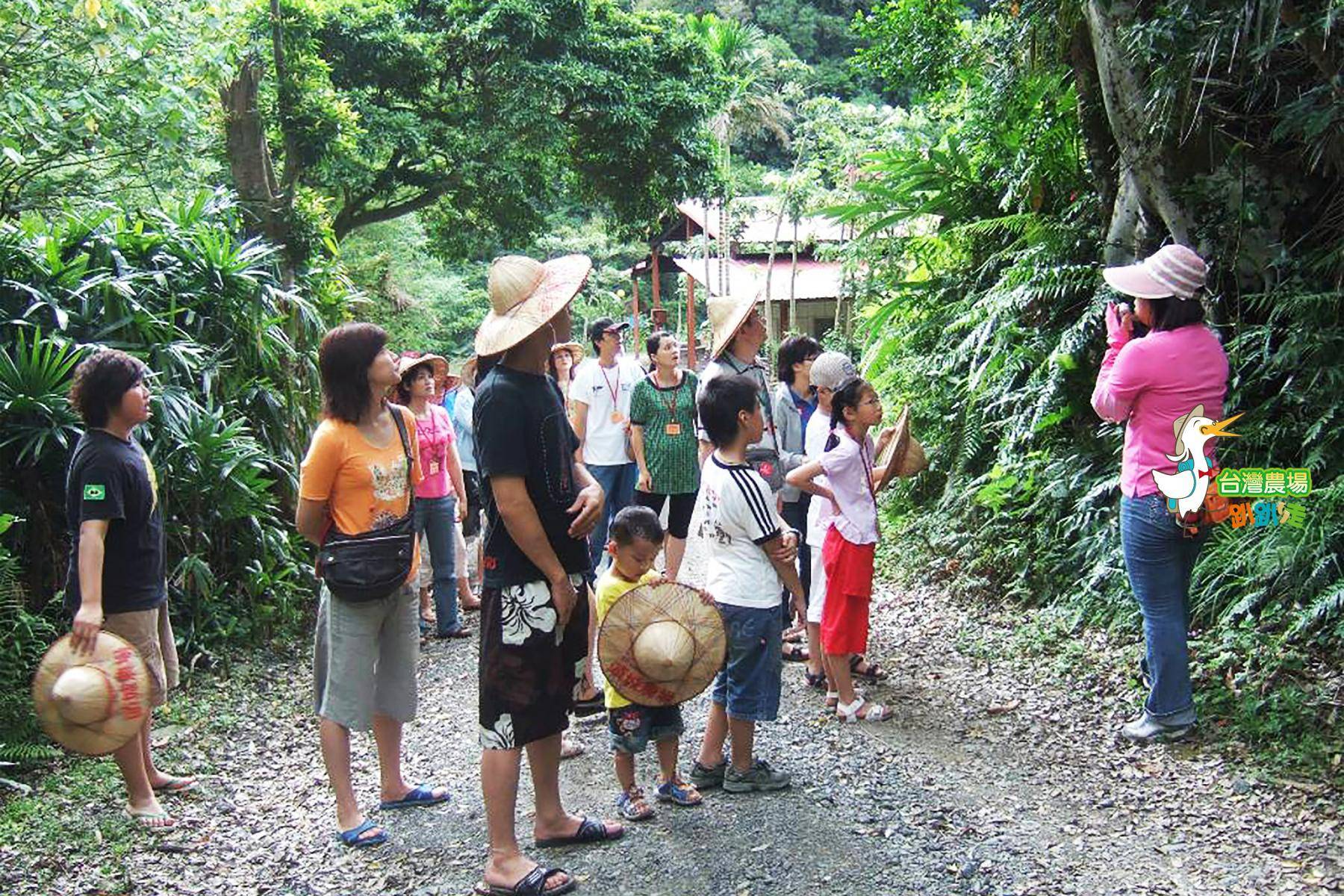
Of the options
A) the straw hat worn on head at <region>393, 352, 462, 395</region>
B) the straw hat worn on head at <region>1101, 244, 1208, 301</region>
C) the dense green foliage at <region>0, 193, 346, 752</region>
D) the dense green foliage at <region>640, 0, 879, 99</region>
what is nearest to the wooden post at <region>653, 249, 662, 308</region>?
the dense green foliage at <region>640, 0, 879, 99</region>

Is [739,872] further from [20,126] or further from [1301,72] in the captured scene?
[20,126]

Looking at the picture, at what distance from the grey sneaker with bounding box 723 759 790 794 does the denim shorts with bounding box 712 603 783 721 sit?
0.29 metres

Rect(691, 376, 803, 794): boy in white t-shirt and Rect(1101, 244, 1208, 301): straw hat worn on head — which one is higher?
Rect(1101, 244, 1208, 301): straw hat worn on head

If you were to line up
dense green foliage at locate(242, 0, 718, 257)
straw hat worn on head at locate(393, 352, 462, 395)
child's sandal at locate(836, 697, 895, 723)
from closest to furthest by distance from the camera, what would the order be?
child's sandal at locate(836, 697, 895, 723) < straw hat worn on head at locate(393, 352, 462, 395) < dense green foliage at locate(242, 0, 718, 257)

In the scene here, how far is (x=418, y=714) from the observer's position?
6082mm

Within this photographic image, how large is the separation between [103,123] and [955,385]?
23.8 feet

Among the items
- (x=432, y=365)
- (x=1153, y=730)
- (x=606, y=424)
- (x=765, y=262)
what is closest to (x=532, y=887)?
(x=1153, y=730)

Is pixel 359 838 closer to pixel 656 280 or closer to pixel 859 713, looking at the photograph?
pixel 859 713

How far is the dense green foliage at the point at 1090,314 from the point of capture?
5.29 m

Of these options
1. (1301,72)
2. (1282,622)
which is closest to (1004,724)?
(1282,622)

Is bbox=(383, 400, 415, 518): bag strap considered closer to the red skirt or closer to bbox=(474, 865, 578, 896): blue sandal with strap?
bbox=(474, 865, 578, 896): blue sandal with strap

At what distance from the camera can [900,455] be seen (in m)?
5.70

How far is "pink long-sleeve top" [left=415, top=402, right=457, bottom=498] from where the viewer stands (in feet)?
23.5

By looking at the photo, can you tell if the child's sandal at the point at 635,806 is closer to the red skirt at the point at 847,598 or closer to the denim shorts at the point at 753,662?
the denim shorts at the point at 753,662
